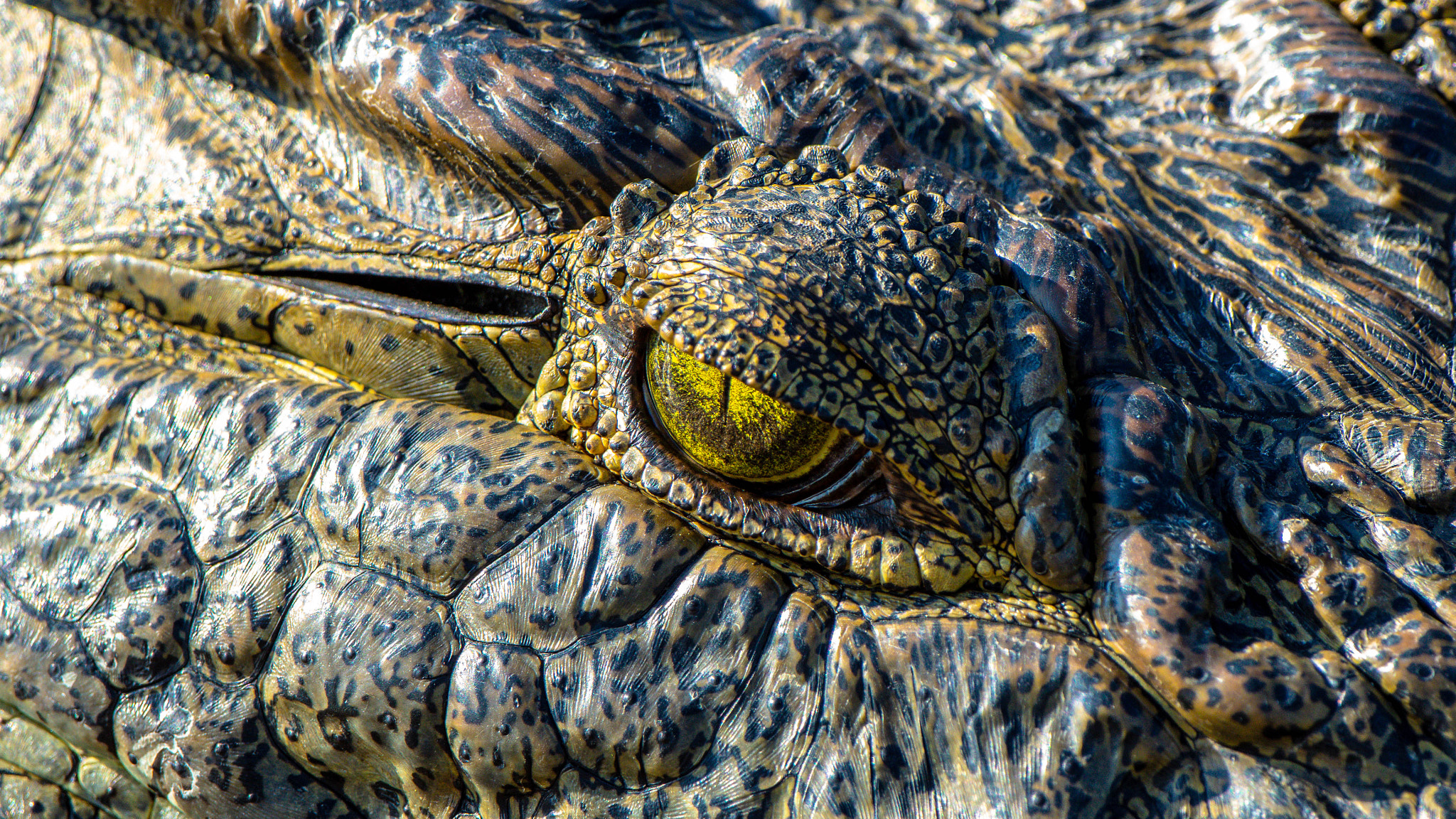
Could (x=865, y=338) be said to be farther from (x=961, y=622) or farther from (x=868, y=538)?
(x=961, y=622)

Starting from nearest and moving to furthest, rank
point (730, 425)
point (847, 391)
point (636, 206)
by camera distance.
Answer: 1. point (847, 391)
2. point (730, 425)
3. point (636, 206)

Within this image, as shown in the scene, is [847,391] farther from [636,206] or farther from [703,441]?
[636,206]

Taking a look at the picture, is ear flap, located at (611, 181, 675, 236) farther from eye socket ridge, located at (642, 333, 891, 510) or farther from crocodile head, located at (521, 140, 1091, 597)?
eye socket ridge, located at (642, 333, 891, 510)

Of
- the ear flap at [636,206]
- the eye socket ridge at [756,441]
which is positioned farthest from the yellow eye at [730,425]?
the ear flap at [636,206]

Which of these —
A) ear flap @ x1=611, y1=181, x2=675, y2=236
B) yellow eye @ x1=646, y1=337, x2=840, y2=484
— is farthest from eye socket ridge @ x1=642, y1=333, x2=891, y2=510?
ear flap @ x1=611, y1=181, x2=675, y2=236

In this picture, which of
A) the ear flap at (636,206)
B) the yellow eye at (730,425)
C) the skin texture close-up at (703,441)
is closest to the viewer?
Answer: the skin texture close-up at (703,441)

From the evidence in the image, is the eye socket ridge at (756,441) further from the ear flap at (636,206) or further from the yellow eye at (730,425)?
the ear flap at (636,206)

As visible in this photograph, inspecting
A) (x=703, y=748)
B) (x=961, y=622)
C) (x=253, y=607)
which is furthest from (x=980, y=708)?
(x=253, y=607)

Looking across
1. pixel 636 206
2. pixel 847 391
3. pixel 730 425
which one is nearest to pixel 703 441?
pixel 730 425
